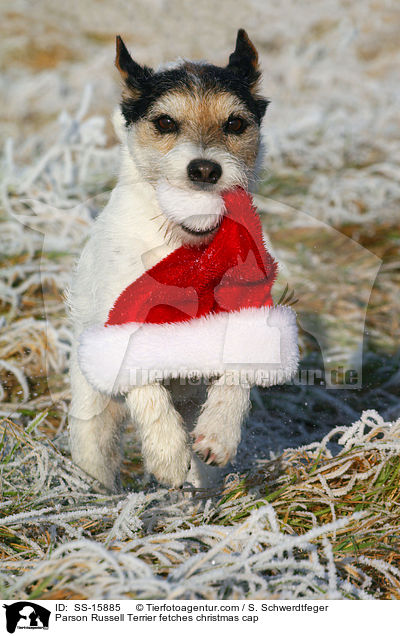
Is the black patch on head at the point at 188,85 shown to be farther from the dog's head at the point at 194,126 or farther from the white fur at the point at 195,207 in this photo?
the white fur at the point at 195,207

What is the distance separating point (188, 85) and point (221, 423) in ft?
5.45

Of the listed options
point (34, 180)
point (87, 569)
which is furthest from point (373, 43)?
point (87, 569)

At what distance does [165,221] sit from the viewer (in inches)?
107

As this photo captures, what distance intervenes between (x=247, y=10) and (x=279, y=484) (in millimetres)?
14141

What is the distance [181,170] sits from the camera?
2.65 metres

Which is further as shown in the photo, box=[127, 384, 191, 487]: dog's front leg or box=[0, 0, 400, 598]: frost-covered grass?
box=[127, 384, 191, 487]: dog's front leg

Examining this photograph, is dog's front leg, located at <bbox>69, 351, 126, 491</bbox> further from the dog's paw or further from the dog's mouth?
the dog's mouth

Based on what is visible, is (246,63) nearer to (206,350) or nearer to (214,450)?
(206,350)

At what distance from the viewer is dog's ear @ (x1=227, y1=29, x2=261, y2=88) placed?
3.29m
